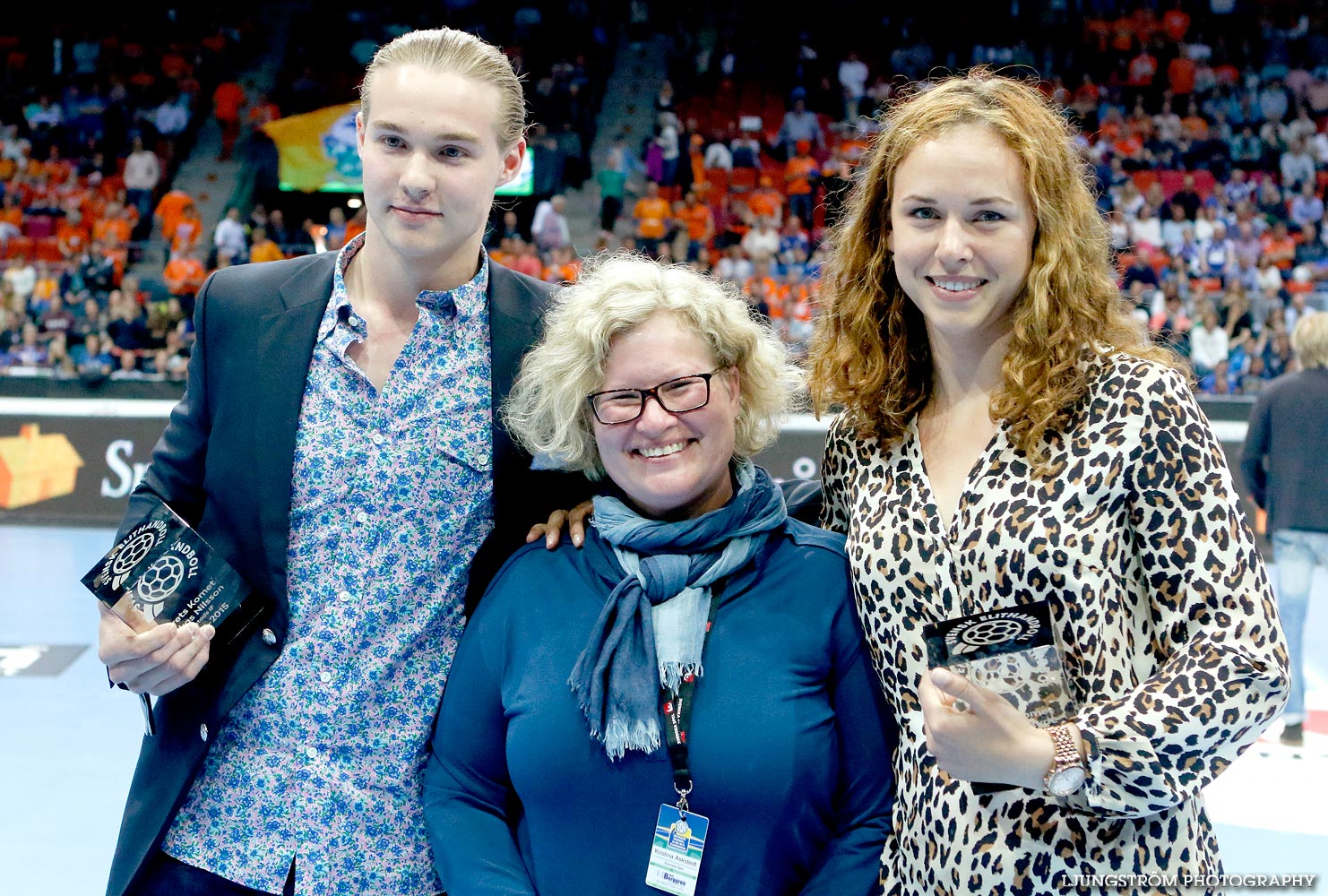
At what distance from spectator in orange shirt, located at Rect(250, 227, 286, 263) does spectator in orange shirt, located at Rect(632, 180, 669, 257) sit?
12.7 feet

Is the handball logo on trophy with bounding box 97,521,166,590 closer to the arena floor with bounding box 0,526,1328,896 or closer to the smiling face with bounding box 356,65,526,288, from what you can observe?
the smiling face with bounding box 356,65,526,288

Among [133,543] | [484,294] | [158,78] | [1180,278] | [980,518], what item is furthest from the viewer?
[158,78]

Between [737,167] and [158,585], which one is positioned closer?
[158,585]

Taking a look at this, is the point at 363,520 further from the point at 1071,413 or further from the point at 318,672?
the point at 1071,413

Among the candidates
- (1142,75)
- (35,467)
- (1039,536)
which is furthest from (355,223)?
(1039,536)

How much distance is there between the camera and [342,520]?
194 centimetres

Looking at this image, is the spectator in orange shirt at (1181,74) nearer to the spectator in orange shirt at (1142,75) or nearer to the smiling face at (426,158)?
the spectator in orange shirt at (1142,75)

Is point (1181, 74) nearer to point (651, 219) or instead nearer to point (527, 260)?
point (651, 219)

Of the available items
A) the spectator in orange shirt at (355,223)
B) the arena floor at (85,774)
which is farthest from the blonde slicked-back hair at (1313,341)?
the spectator in orange shirt at (355,223)

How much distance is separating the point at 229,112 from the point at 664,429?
16.8 m

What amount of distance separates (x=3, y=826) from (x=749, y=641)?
3.62 meters

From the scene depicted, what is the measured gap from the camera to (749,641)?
179 cm

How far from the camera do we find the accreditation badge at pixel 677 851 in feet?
5.56

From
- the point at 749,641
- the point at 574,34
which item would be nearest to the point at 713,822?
the point at 749,641
